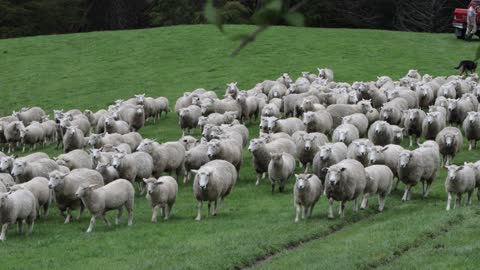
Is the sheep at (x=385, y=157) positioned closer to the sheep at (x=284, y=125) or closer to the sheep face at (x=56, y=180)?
the sheep at (x=284, y=125)

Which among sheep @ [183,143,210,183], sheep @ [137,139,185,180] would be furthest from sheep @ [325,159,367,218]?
sheep @ [137,139,185,180]

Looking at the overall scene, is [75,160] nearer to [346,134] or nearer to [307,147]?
[307,147]

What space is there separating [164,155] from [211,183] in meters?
3.41

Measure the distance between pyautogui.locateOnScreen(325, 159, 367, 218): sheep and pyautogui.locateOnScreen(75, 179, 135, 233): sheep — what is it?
12.7 ft

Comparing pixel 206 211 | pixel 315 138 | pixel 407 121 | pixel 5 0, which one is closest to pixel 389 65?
pixel 407 121

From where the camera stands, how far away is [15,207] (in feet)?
48.7

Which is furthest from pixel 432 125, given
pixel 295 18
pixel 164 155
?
pixel 295 18

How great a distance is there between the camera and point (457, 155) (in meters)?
22.3

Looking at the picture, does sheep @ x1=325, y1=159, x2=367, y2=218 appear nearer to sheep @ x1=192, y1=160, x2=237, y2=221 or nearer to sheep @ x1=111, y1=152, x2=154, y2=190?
sheep @ x1=192, y1=160, x2=237, y2=221

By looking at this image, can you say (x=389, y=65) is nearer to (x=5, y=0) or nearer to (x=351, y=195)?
(x=351, y=195)

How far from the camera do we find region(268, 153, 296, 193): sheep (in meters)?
18.8

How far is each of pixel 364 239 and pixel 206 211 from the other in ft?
15.5

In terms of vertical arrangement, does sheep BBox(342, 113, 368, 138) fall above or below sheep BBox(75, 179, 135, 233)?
below

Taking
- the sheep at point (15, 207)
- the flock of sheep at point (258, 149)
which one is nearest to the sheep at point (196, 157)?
the flock of sheep at point (258, 149)
